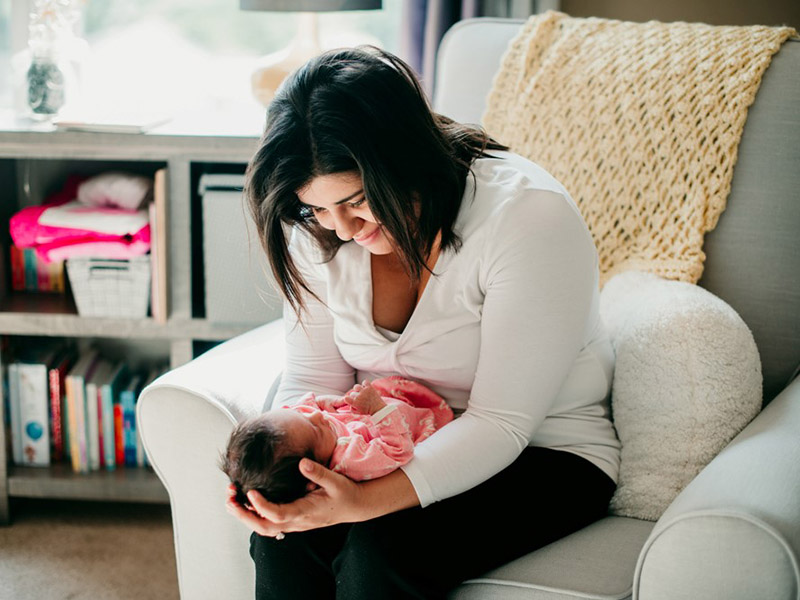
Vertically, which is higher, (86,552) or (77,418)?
(77,418)

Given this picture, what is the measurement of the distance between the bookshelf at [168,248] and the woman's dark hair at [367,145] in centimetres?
66

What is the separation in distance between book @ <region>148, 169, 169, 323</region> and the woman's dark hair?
2.22 feet

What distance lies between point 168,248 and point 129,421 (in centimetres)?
47

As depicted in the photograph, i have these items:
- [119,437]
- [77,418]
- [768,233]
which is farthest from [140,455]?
[768,233]

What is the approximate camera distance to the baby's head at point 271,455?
1083 mm

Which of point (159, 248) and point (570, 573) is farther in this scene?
point (159, 248)

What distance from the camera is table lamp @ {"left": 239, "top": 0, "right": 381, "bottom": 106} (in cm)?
183

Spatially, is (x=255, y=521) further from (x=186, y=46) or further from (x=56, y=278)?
(x=186, y=46)

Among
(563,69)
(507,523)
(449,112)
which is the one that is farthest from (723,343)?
(449,112)

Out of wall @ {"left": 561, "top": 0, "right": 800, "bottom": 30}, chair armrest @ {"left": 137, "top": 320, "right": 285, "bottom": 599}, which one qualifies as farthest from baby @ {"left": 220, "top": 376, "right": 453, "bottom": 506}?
wall @ {"left": 561, "top": 0, "right": 800, "bottom": 30}

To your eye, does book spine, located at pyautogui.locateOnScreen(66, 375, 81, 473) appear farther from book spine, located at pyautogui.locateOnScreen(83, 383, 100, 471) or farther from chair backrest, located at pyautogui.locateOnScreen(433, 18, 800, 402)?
chair backrest, located at pyautogui.locateOnScreen(433, 18, 800, 402)

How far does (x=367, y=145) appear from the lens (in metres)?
1.05

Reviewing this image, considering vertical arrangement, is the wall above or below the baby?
above

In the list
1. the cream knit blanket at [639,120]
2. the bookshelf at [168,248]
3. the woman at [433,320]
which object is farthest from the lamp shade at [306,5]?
the woman at [433,320]
